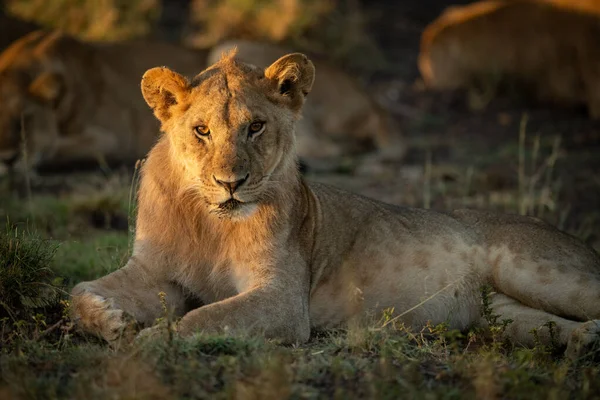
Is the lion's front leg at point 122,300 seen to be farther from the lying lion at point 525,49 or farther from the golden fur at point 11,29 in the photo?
the lying lion at point 525,49

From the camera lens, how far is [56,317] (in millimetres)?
4871

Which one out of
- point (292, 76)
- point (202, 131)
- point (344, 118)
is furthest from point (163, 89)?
point (344, 118)

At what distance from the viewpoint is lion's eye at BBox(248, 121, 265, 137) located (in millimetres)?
4738

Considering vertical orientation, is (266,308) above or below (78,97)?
below

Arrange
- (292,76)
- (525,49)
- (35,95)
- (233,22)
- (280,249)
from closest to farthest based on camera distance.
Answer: (280,249) → (292,76) → (35,95) → (525,49) → (233,22)

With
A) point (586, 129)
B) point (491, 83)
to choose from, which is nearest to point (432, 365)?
point (586, 129)

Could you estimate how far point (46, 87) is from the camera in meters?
10.4

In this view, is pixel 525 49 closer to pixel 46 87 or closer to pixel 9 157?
pixel 46 87

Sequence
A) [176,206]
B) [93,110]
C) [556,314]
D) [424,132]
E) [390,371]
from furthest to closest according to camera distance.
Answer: [424,132], [93,110], [556,314], [176,206], [390,371]

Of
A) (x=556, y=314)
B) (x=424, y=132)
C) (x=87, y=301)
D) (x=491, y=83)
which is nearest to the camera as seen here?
(x=87, y=301)

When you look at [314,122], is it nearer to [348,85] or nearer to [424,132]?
[348,85]

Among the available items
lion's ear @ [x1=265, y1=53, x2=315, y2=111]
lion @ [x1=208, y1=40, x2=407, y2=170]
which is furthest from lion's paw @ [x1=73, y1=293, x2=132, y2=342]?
lion @ [x1=208, y1=40, x2=407, y2=170]

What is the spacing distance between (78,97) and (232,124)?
21.4ft

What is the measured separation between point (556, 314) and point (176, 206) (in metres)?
2.22
